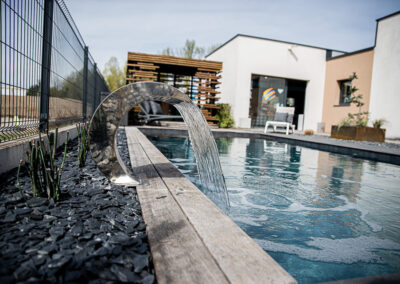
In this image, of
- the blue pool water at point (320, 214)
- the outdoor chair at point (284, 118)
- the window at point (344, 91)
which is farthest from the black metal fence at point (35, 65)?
the window at point (344, 91)

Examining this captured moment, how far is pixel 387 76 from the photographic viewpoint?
425 inches

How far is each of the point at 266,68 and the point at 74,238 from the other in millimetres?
13807

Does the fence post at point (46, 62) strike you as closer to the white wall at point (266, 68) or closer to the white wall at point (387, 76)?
the white wall at point (266, 68)

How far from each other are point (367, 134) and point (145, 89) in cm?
897

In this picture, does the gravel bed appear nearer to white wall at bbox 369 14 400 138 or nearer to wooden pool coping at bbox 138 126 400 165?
wooden pool coping at bbox 138 126 400 165

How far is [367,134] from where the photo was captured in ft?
29.2

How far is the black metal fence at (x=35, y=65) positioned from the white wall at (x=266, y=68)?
9.25 m

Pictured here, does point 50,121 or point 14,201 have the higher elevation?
point 50,121

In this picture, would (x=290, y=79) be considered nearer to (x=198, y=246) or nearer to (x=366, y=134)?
(x=366, y=134)

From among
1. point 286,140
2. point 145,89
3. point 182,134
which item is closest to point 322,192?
point 145,89

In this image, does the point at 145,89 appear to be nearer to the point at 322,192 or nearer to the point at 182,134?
the point at 322,192

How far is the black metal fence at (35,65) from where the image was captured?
2.23 meters

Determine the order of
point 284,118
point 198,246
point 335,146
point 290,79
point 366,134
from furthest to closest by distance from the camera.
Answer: point 290,79, point 284,118, point 366,134, point 335,146, point 198,246

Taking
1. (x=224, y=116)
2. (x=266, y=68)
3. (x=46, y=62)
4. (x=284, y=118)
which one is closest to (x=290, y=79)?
(x=266, y=68)
